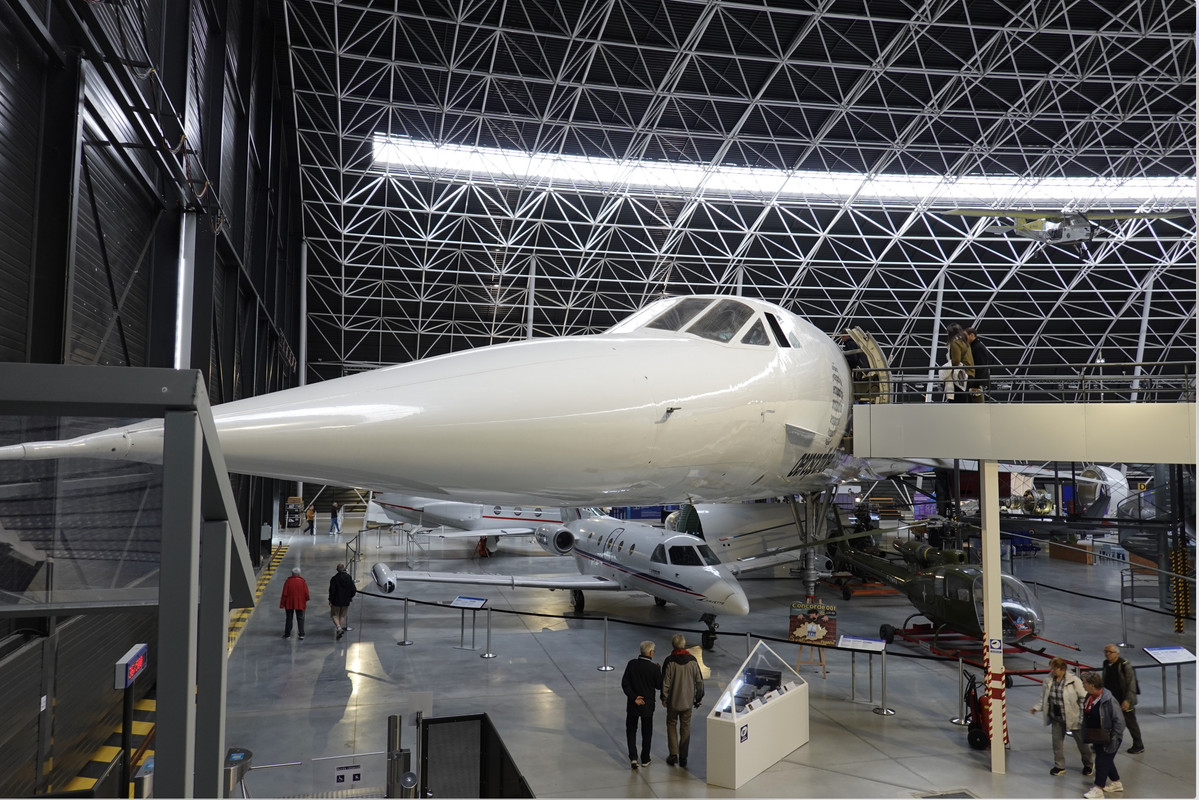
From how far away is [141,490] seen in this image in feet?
6.91

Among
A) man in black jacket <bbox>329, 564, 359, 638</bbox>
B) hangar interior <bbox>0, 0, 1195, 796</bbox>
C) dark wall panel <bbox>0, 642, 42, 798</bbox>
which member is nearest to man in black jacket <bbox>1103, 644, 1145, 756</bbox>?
hangar interior <bbox>0, 0, 1195, 796</bbox>

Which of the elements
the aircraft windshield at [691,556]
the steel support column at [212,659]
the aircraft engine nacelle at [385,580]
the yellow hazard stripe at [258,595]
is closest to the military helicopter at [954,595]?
the aircraft windshield at [691,556]

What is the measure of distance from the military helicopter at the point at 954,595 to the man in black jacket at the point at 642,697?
15.2 ft

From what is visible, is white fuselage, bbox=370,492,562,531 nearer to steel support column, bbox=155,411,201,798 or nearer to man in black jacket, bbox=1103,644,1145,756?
man in black jacket, bbox=1103,644,1145,756

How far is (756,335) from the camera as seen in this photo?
21.6 feet

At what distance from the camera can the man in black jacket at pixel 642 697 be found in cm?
788

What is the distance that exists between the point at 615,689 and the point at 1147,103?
29.3 m

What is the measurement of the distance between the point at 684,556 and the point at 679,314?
26.2 feet

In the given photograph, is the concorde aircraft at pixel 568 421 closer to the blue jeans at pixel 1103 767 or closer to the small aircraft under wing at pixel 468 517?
the blue jeans at pixel 1103 767

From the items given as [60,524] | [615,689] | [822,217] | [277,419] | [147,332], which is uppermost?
[822,217]

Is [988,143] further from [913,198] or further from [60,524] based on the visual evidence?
[60,524]

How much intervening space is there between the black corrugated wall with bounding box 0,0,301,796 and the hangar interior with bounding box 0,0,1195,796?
0.04 metres

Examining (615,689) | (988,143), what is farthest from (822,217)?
(615,689)

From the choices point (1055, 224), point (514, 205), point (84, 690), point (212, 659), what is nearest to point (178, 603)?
point (212, 659)
